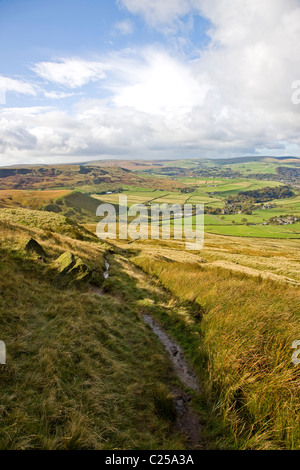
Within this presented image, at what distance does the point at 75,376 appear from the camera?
5223mm

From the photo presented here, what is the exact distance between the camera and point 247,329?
6660 mm

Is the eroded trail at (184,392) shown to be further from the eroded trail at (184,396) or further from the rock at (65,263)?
the rock at (65,263)

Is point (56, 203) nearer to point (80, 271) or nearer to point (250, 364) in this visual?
point (80, 271)

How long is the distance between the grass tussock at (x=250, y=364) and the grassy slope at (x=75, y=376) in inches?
50.9

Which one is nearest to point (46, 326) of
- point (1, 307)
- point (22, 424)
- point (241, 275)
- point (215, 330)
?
point (1, 307)

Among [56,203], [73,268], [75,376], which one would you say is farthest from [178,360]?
[56,203]

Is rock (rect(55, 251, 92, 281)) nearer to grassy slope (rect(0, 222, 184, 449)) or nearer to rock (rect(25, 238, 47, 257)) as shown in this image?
rock (rect(25, 238, 47, 257))

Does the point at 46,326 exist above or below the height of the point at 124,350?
above

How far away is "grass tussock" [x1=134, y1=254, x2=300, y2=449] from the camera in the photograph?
4300mm

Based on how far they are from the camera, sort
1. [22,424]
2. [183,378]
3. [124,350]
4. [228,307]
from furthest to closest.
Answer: [228,307], [124,350], [183,378], [22,424]

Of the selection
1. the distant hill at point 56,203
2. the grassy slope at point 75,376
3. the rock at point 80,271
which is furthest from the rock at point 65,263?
the distant hill at point 56,203

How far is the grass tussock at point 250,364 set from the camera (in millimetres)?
4300

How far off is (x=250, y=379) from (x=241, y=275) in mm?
15170
